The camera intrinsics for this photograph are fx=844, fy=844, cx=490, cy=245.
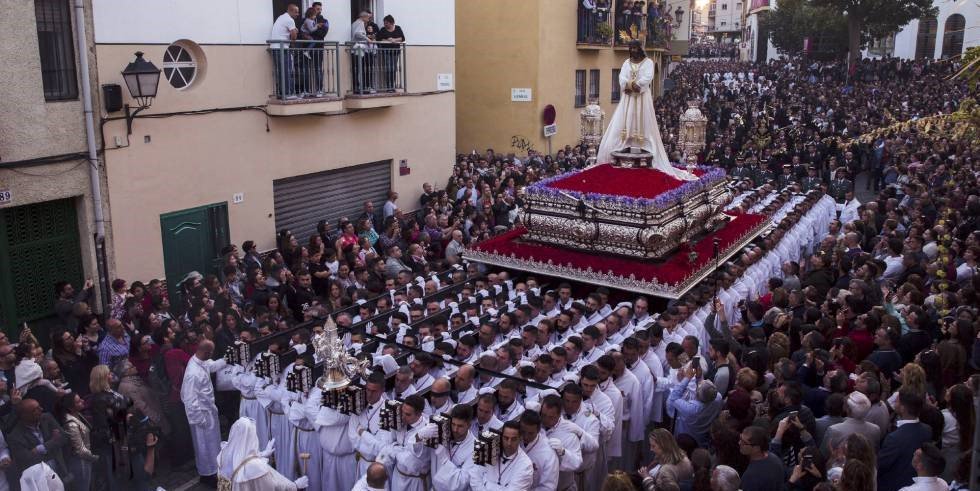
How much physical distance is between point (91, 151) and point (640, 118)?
321 inches

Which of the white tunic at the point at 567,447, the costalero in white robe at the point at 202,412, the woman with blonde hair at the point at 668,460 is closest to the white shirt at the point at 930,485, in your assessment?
the woman with blonde hair at the point at 668,460

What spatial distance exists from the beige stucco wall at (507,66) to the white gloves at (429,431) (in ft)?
55.0

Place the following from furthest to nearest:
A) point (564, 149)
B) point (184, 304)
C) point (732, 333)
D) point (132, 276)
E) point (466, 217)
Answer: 1. point (564, 149)
2. point (466, 217)
3. point (132, 276)
4. point (184, 304)
5. point (732, 333)

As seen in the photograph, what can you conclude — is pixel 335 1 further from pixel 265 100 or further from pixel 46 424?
pixel 46 424

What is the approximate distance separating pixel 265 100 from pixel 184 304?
4082 millimetres

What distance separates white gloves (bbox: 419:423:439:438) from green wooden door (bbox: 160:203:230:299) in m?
6.91

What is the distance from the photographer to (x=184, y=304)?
34.6 ft

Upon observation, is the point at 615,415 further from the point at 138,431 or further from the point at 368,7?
the point at 368,7

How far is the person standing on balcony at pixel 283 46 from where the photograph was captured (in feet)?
42.7

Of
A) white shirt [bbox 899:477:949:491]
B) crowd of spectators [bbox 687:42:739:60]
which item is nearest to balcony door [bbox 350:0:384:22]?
white shirt [bbox 899:477:949:491]

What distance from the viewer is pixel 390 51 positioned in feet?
50.1

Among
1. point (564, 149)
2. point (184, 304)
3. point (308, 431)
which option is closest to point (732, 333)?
point (308, 431)

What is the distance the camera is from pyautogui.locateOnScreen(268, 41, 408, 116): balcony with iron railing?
13195 mm

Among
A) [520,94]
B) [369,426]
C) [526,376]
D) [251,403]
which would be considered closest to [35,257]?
[251,403]
